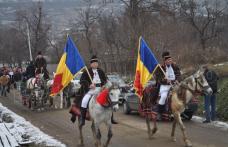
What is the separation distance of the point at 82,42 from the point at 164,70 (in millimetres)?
40811

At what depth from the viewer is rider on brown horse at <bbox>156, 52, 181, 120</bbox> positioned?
47.1 ft

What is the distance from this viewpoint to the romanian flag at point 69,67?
1449 cm

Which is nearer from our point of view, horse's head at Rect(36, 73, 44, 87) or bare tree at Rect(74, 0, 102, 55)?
horse's head at Rect(36, 73, 44, 87)

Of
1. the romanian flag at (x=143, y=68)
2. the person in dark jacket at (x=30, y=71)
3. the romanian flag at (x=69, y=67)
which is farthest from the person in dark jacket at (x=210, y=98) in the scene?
the person in dark jacket at (x=30, y=71)

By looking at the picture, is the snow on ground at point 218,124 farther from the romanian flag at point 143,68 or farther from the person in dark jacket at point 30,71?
the person in dark jacket at point 30,71

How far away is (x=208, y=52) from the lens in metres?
38.9

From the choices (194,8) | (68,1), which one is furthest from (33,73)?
(68,1)

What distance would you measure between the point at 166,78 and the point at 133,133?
256 cm

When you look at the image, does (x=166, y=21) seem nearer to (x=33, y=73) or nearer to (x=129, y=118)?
(x=33, y=73)

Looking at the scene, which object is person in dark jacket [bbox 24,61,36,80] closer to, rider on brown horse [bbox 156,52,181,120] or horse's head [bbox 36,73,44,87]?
horse's head [bbox 36,73,44,87]

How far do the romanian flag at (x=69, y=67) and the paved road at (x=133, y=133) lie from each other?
181 cm

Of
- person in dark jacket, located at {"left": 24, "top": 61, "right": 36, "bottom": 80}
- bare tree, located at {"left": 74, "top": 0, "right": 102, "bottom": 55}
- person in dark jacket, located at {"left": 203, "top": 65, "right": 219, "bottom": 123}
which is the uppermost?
bare tree, located at {"left": 74, "top": 0, "right": 102, "bottom": 55}

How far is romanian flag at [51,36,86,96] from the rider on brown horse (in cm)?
238

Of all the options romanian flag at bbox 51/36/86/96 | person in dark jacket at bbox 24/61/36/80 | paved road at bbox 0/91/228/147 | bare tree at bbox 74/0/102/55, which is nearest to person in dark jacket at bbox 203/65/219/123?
paved road at bbox 0/91/228/147
